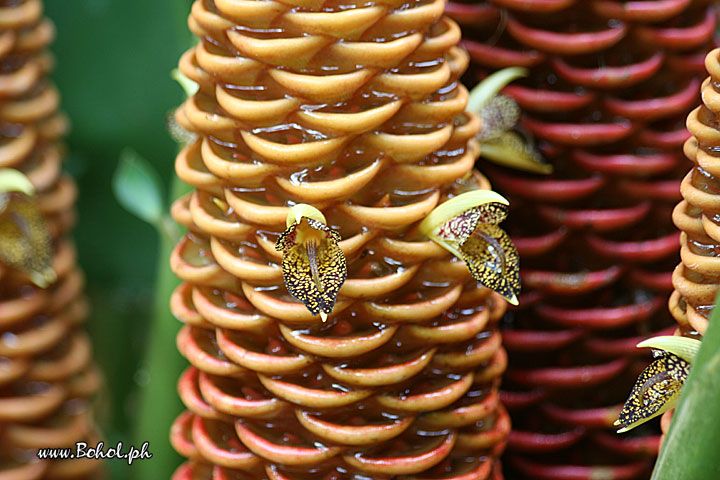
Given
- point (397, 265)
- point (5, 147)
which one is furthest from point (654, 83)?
point (5, 147)

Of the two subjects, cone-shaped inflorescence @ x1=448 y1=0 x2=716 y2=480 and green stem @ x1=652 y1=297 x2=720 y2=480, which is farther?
cone-shaped inflorescence @ x1=448 y1=0 x2=716 y2=480

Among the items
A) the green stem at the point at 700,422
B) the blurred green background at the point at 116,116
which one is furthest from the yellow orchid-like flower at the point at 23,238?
the green stem at the point at 700,422

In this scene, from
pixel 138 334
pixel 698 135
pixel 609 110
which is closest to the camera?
pixel 698 135

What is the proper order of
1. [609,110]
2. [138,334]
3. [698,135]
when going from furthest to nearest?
[138,334] < [609,110] < [698,135]

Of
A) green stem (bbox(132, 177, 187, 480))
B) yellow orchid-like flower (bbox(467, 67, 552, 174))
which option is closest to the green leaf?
green stem (bbox(132, 177, 187, 480))

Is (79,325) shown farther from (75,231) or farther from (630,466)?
(630,466)

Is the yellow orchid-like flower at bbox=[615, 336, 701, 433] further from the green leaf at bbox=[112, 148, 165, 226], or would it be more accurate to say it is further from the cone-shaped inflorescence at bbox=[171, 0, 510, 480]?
the green leaf at bbox=[112, 148, 165, 226]
